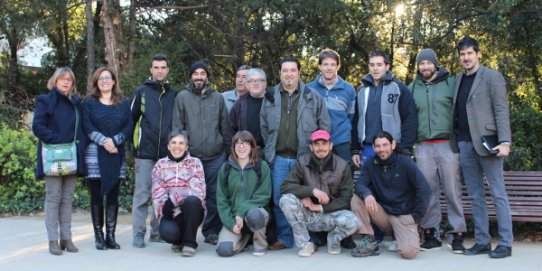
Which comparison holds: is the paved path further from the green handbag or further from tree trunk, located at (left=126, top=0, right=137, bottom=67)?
tree trunk, located at (left=126, top=0, right=137, bottom=67)

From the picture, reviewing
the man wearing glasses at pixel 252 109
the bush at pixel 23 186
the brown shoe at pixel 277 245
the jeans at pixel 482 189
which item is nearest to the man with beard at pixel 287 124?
the brown shoe at pixel 277 245

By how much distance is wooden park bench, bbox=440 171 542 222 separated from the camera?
637 centimetres

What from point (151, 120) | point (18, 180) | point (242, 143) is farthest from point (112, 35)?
point (242, 143)

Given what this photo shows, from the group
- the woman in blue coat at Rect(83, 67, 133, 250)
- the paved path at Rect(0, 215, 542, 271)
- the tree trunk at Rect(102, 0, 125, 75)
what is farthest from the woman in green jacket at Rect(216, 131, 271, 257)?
the tree trunk at Rect(102, 0, 125, 75)

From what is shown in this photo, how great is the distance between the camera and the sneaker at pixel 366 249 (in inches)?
233

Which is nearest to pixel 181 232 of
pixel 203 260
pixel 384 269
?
pixel 203 260

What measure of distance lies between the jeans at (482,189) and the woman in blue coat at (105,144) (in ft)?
11.4

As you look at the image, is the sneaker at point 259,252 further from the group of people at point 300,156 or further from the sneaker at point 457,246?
the sneaker at point 457,246

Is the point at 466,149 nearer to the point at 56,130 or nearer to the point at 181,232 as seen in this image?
the point at 181,232

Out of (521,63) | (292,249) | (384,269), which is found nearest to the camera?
(384,269)

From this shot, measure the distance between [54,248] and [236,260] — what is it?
73.3 inches

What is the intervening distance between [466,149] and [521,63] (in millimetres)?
4529

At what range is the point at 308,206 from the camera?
5.98 m

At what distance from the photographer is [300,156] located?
619 cm
